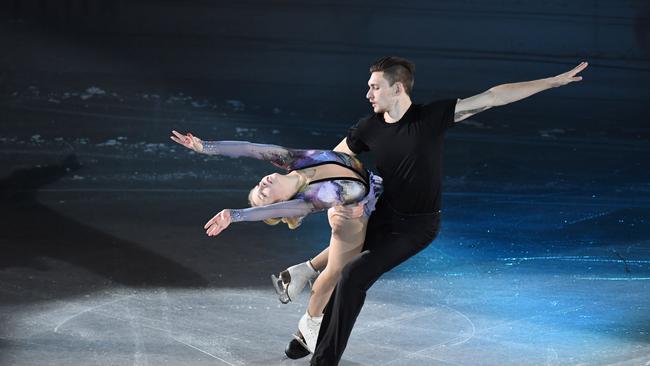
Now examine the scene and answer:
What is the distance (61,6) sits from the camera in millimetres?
13023

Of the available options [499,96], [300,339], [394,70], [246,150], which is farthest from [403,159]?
[300,339]

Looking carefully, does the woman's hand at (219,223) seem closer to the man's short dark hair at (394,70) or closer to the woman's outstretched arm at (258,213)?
the woman's outstretched arm at (258,213)

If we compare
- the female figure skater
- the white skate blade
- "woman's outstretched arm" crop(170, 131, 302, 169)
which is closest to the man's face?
the female figure skater

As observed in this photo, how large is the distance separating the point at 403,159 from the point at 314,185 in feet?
1.39

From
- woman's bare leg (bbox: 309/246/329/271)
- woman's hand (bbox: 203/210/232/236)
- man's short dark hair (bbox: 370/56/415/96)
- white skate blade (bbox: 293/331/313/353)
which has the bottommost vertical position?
white skate blade (bbox: 293/331/313/353)

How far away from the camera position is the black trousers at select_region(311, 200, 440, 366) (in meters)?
4.71

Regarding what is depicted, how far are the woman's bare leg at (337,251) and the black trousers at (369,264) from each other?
6cm

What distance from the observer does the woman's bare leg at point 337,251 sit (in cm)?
492

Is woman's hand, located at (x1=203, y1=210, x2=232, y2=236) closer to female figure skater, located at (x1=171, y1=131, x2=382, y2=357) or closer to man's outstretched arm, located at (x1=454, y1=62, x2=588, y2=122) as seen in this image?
female figure skater, located at (x1=171, y1=131, x2=382, y2=357)

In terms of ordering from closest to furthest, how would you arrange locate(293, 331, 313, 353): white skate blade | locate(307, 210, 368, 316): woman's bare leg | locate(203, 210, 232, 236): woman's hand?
locate(203, 210, 232, 236): woman's hand
locate(307, 210, 368, 316): woman's bare leg
locate(293, 331, 313, 353): white skate blade

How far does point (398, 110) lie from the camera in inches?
192

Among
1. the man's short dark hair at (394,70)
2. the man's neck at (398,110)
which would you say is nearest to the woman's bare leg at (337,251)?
the man's neck at (398,110)

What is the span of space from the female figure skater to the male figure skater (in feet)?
0.34

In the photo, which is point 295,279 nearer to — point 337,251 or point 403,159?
point 337,251
